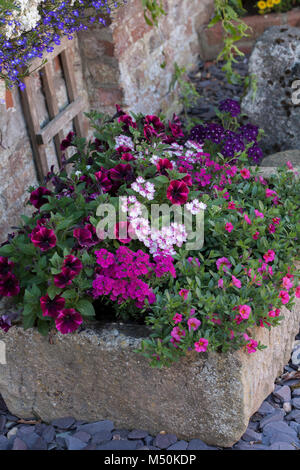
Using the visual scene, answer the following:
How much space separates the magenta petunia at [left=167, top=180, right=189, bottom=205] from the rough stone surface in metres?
1.69

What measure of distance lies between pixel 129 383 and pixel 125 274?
407 mm

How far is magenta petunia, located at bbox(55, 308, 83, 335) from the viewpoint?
2.16 m

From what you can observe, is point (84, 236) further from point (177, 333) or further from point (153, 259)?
point (177, 333)

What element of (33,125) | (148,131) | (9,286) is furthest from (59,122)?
(9,286)

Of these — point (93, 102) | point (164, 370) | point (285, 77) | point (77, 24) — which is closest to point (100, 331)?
point (164, 370)

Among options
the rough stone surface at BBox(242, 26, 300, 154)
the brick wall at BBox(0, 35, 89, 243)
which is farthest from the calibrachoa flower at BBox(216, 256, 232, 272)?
the rough stone surface at BBox(242, 26, 300, 154)

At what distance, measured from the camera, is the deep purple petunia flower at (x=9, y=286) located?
89.3 inches

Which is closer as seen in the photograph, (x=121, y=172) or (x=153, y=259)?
(x=153, y=259)

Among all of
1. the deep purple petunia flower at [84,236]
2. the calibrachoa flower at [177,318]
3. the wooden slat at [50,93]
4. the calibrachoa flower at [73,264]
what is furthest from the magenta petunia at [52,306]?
the wooden slat at [50,93]

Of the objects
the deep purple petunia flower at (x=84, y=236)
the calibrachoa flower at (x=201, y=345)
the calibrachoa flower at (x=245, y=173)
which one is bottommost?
the calibrachoa flower at (x=201, y=345)

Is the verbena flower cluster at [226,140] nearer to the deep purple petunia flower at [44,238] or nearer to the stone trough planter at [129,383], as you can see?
the stone trough planter at [129,383]

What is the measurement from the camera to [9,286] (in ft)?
7.49

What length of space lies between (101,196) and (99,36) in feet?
5.01
